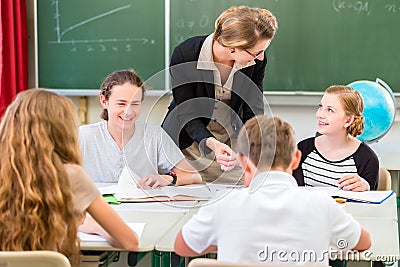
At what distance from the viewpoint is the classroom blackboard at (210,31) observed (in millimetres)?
4070

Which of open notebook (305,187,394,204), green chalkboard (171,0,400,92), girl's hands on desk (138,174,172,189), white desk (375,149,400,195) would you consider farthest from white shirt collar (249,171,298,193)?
green chalkboard (171,0,400,92)

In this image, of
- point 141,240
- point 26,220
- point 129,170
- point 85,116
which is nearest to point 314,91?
point 85,116

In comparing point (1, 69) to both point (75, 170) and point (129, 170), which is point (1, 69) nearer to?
point (129, 170)

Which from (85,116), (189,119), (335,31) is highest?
(335,31)

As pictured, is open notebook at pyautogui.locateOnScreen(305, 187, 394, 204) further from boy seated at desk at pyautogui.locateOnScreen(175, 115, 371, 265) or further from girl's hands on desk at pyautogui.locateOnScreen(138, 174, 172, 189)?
boy seated at desk at pyautogui.locateOnScreen(175, 115, 371, 265)

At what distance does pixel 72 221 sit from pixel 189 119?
98 centimetres

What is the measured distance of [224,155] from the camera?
2471 millimetres

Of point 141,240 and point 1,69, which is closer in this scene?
point 141,240

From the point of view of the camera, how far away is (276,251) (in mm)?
1697

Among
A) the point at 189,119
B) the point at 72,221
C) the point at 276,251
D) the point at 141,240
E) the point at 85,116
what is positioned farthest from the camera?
the point at 85,116

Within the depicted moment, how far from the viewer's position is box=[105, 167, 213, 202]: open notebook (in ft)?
8.43

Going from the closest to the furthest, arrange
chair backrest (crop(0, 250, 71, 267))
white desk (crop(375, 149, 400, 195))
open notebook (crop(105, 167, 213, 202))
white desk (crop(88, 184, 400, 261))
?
chair backrest (crop(0, 250, 71, 267)), white desk (crop(88, 184, 400, 261)), open notebook (crop(105, 167, 213, 202)), white desk (crop(375, 149, 400, 195))

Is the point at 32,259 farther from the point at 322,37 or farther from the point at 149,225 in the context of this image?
the point at 322,37

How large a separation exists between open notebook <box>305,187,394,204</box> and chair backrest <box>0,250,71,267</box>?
1.27 metres
